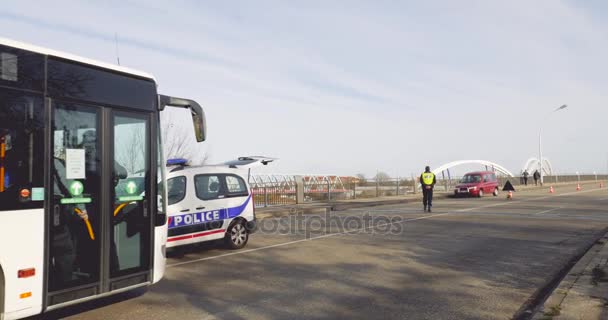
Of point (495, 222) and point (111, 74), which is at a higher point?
point (111, 74)

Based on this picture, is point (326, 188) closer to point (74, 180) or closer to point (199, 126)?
point (199, 126)

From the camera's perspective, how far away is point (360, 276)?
777 cm

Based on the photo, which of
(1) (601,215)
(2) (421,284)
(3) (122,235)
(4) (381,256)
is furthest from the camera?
(1) (601,215)

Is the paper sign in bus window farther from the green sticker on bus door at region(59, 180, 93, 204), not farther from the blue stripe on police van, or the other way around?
the blue stripe on police van

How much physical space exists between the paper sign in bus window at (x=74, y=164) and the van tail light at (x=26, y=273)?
99cm

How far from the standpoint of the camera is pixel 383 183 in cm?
3456

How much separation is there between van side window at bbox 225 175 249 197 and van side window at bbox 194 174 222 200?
0.88 feet

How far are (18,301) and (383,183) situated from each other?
30.9 metres

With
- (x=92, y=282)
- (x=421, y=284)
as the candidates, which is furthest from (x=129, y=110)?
(x=421, y=284)

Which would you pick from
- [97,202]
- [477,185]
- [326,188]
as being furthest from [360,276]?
[477,185]

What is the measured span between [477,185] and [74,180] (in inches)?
1183

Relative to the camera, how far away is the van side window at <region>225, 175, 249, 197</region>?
10516 mm

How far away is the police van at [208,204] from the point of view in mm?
9344

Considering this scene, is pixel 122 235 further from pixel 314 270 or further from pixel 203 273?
pixel 314 270
